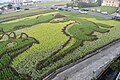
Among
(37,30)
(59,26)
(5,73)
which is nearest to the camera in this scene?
(5,73)

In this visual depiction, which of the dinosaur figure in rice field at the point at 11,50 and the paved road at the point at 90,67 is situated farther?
the paved road at the point at 90,67

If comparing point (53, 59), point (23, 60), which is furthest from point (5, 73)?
point (53, 59)

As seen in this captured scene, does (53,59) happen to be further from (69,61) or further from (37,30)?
(37,30)

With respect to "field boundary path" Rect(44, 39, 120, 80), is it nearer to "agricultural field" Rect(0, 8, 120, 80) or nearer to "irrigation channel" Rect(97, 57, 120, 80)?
"irrigation channel" Rect(97, 57, 120, 80)

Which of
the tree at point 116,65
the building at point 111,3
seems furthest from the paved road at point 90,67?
the building at point 111,3

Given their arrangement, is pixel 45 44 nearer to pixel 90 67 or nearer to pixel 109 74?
pixel 90 67

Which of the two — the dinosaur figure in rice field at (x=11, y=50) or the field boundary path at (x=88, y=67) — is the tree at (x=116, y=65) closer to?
the field boundary path at (x=88, y=67)

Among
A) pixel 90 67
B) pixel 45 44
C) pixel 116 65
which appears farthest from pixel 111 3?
pixel 116 65
